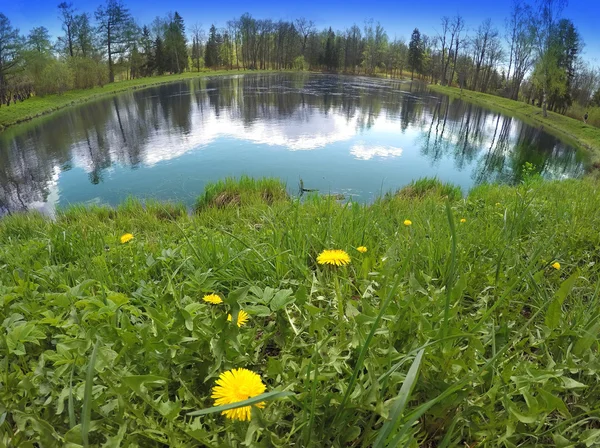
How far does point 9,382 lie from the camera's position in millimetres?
883

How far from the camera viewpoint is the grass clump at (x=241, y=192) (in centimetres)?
753

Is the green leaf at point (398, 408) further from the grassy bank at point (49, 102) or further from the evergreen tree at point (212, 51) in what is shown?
the evergreen tree at point (212, 51)

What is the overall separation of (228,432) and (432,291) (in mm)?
757

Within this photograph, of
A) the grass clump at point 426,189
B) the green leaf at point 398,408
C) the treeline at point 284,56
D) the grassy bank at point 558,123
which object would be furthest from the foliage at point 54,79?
the grassy bank at point 558,123

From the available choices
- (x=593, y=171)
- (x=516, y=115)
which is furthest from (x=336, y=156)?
(x=516, y=115)

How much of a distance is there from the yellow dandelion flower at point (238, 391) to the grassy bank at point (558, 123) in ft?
62.9

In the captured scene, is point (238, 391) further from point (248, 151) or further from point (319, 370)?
point (248, 151)

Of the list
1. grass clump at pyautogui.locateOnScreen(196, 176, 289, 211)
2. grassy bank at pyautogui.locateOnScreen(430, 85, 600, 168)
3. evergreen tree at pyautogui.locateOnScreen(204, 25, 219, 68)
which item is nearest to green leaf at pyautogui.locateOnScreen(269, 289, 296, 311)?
grass clump at pyautogui.locateOnScreen(196, 176, 289, 211)

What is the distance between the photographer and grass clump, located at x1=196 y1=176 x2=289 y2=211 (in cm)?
753

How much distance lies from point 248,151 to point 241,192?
217 inches

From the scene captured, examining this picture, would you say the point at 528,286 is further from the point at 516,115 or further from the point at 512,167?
the point at 516,115

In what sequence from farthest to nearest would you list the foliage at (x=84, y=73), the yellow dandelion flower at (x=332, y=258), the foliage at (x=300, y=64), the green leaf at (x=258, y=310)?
the foliage at (x=300, y=64), the foliage at (x=84, y=73), the yellow dandelion flower at (x=332, y=258), the green leaf at (x=258, y=310)

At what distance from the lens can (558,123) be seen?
85.6 feet

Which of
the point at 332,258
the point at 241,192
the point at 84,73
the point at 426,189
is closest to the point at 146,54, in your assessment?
the point at 84,73
